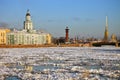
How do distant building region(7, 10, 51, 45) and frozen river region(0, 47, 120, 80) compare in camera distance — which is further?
distant building region(7, 10, 51, 45)

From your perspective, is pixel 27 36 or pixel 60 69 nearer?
pixel 60 69

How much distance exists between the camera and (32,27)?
544 feet

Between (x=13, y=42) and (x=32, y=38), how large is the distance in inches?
489

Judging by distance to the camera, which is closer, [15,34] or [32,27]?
[15,34]

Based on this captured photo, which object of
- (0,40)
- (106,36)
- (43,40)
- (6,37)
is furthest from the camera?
(43,40)

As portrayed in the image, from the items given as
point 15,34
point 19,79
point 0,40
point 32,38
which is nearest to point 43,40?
point 32,38

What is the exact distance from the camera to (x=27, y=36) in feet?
472

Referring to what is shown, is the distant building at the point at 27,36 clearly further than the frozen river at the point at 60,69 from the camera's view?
Yes

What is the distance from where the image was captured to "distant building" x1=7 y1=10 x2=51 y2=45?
5418 inches

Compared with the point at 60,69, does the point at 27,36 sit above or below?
above

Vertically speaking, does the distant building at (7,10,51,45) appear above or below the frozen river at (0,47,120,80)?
above

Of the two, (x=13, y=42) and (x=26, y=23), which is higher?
(x=26, y=23)

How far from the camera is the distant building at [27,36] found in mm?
137625

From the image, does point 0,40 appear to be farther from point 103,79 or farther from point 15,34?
point 103,79
